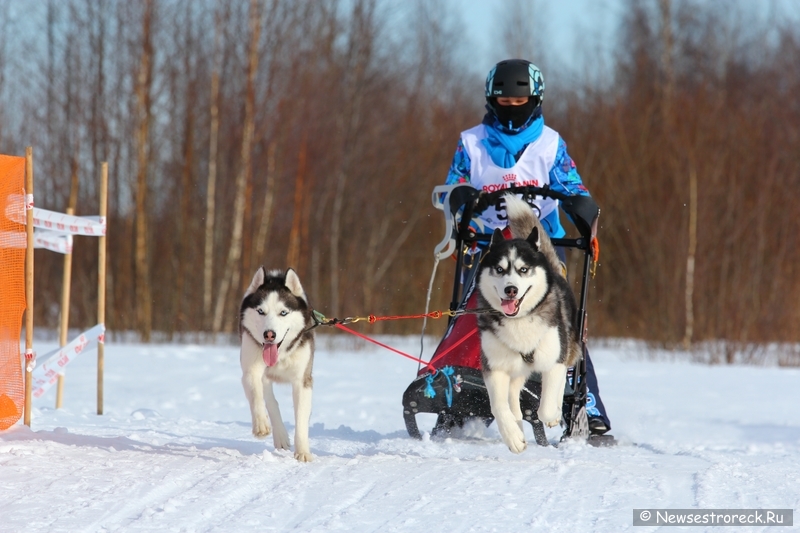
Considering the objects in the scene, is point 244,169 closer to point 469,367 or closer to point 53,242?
point 53,242

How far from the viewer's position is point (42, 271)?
41.7ft

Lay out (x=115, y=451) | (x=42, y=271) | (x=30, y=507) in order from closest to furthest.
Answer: (x=30, y=507), (x=115, y=451), (x=42, y=271)

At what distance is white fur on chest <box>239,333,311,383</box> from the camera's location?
3588 millimetres

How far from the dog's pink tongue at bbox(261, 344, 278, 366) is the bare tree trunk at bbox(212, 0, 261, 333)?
8016mm

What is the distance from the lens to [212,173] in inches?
451

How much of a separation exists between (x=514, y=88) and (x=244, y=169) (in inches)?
299

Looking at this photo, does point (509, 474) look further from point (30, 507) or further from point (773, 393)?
point (773, 393)

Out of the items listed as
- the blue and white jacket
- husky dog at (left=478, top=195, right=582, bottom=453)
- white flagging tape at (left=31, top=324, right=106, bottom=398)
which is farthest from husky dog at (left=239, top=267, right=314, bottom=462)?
white flagging tape at (left=31, top=324, right=106, bottom=398)

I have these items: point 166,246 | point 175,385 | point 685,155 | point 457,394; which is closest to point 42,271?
point 166,246

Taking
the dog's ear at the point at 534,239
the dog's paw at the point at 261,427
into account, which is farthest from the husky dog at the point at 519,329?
the dog's paw at the point at 261,427

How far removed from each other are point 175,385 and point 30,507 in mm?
4975

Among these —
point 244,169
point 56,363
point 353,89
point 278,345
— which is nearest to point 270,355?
point 278,345

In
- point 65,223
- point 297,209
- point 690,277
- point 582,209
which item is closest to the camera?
point 582,209

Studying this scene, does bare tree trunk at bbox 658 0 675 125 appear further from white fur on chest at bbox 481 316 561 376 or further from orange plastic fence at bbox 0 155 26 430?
orange plastic fence at bbox 0 155 26 430
